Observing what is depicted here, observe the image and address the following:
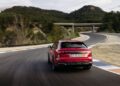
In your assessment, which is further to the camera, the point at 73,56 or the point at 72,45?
the point at 72,45

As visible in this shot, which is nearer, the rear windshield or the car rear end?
the car rear end

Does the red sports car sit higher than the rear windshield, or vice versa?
the rear windshield

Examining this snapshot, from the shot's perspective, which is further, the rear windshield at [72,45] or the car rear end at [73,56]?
the rear windshield at [72,45]

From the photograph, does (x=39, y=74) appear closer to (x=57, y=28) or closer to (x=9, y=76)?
(x=9, y=76)

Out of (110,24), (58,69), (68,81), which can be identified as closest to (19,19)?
(58,69)

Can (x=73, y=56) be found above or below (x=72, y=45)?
below

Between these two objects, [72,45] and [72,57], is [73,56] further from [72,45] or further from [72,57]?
[72,45]

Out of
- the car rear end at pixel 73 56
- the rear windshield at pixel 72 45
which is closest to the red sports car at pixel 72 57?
the car rear end at pixel 73 56

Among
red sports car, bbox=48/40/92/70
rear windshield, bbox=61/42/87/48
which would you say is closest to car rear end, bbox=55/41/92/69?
red sports car, bbox=48/40/92/70

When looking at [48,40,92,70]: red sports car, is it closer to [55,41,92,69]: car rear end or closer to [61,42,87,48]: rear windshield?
[55,41,92,69]: car rear end

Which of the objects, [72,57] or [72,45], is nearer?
[72,57]

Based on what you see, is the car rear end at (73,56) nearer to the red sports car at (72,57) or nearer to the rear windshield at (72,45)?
the red sports car at (72,57)

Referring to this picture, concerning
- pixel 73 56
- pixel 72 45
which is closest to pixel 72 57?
pixel 73 56

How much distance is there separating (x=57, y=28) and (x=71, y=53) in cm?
6523
